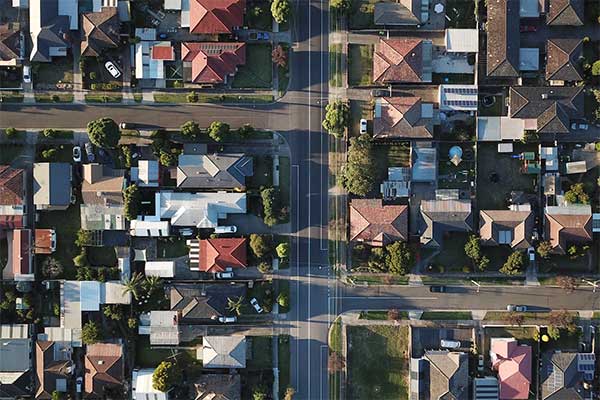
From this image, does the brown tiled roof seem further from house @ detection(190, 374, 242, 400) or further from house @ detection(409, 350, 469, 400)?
house @ detection(190, 374, 242, 400)

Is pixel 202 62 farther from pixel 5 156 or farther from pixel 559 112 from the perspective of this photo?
pixel 559 112

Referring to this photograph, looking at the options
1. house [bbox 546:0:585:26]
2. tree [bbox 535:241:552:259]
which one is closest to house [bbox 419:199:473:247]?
tree [bbox 535:241:552:259]

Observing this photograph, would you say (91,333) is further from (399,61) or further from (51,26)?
(399,61)

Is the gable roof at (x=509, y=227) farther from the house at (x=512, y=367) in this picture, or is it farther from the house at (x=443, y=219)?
the house at (x=512, y=367)

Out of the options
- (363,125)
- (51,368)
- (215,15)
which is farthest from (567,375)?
(51,368)

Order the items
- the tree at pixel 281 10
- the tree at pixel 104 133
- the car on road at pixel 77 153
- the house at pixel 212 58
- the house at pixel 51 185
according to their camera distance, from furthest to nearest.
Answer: the car on road at pixel 77 153 < the house at pixel 51 185 < the house at pixel 212 58 < the tree at pixel 281 10 < the tree at pixel 104 133

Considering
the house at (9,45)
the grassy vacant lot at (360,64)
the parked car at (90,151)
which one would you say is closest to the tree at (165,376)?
the parked car at (90,151)
